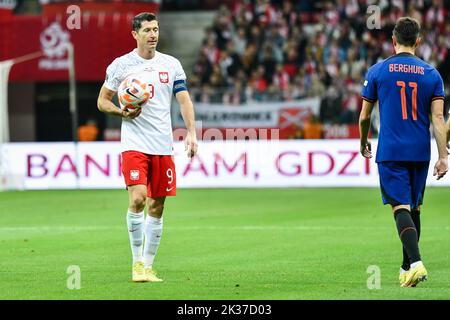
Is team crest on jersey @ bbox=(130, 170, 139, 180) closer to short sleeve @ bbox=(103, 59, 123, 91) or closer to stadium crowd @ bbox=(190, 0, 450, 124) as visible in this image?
short sleeve @ bbox=(103, 59, 123, 91)

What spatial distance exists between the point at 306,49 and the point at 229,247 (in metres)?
20.4

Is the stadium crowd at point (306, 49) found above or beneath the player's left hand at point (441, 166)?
above

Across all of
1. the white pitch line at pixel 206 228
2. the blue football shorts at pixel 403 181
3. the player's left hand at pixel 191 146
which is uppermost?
the player's left hand at pixel 191 146

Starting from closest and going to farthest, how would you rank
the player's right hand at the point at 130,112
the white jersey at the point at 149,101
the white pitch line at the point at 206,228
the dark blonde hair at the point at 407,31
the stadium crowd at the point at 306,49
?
1. the dark blonde hair at the point at 407,31
2. the player's right hand at the point at 130,112
3. the white jersey at the point at 149,101
4. the white pitch line at the point at 206,228
5. the stadium crowd at the point at 306,49

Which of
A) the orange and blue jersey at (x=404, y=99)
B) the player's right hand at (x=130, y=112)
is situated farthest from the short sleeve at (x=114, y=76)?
the orange and blue jersey at (x=404, y=99)

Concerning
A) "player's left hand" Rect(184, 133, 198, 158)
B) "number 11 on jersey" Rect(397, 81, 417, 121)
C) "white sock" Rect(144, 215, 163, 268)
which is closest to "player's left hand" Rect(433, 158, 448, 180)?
"number 11 on jersey" Rect(397, 81, 417, 121)

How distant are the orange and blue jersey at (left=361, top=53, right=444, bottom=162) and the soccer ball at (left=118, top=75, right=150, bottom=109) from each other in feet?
6.63

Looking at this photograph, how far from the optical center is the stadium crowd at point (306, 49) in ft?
106

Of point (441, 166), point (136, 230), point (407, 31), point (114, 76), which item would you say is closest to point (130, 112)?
point (114, 76)

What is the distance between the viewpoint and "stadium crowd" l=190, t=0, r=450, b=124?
106ft

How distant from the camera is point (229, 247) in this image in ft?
46.6

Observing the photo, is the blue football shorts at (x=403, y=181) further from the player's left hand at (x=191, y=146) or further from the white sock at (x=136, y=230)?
the white sock at (x=136, y=230)

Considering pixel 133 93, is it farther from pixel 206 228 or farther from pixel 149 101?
pixel 206 228
